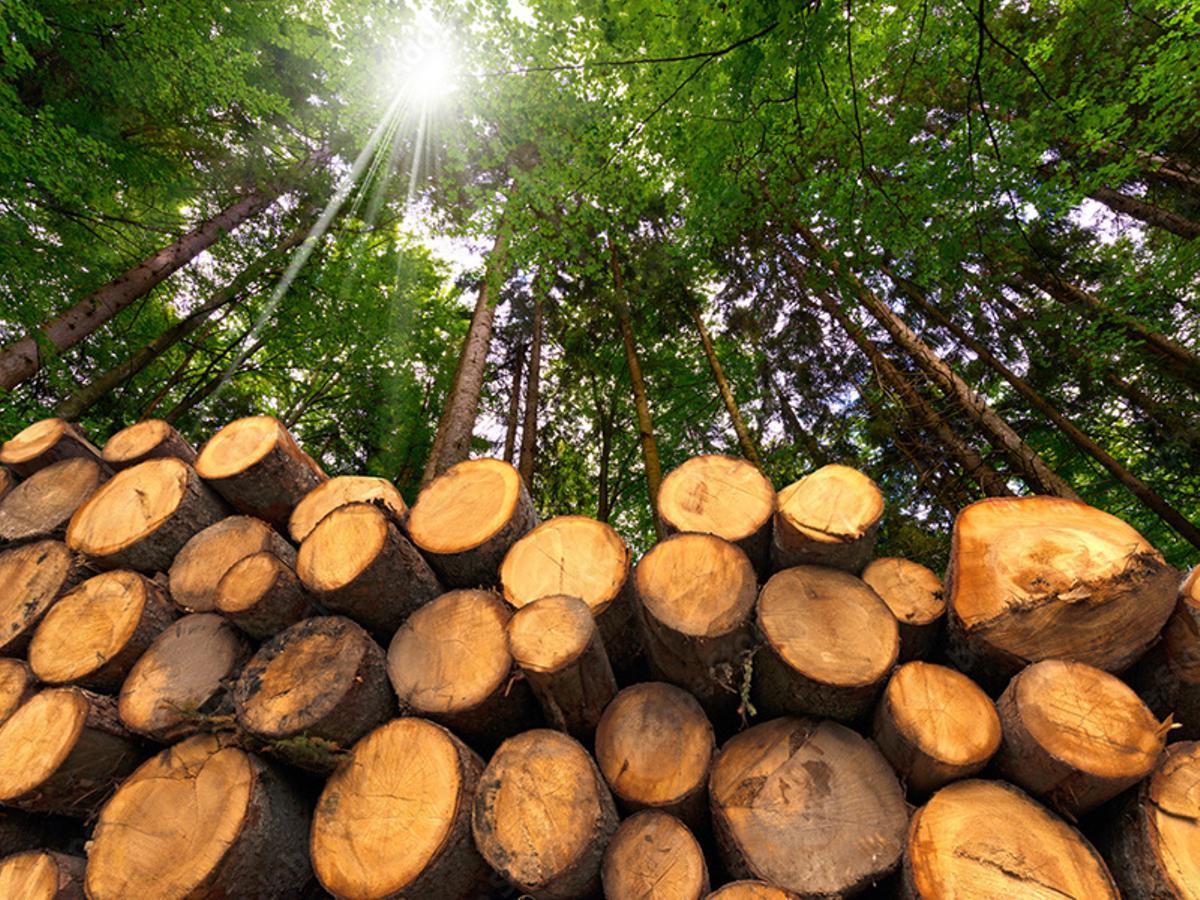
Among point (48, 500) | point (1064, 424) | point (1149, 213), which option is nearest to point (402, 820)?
point (48, 500)

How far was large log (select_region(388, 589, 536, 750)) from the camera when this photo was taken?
1.50 metres

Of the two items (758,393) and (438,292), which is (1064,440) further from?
(438,292)

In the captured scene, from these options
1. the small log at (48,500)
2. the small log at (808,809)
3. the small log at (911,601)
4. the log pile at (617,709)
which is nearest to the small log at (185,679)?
the log pile at (617,709)

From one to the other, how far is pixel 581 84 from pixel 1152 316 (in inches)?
291

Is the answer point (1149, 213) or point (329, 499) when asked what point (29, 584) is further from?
point (1149, 213)

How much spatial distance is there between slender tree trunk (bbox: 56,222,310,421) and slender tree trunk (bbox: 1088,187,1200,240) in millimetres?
11551

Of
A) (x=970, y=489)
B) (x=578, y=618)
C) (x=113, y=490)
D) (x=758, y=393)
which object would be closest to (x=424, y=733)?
(x=578, y=618)

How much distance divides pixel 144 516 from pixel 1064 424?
8.94m

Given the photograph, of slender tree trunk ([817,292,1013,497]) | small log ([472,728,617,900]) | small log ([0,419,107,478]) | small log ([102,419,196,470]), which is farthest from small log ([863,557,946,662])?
slender tree trunk ([817,292,1013,497])

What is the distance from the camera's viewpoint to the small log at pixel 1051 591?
1.26m

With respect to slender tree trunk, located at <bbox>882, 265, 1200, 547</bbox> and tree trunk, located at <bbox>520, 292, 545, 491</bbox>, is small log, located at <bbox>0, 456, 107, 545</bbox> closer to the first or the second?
Answer: tree trunk, located at <bbox>520, 292, 545, 491</bbox>

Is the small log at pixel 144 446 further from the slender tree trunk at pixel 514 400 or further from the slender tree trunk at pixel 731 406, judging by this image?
the slender tree trunk at pixel 514 400

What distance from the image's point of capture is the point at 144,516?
6.61ft

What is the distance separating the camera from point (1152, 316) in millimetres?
5812
